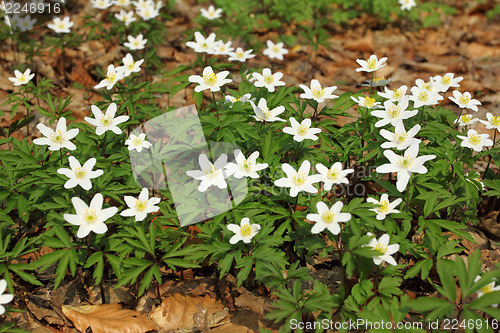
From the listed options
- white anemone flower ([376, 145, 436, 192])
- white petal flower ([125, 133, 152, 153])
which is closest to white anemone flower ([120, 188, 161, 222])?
white petal flower ([125, 133, 152, 153])

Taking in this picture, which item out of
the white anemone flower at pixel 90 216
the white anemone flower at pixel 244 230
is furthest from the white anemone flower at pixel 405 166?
the white anemone flower at pixel 90 216

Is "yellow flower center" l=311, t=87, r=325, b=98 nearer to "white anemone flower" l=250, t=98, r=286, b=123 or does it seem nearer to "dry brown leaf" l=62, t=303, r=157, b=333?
"white anemone flower" l=250, t=98, r=286, b=123

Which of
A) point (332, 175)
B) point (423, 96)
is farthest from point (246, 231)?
point (423, 96)

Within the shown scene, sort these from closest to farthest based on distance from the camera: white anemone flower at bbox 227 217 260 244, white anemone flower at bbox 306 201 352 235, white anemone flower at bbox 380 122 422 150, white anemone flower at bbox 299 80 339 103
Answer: white anemone flower at bbox 306 201 352 235
white anemone flower at bbox 227 217 260 244
white anemone flower at bbox 380 122 422 150
white anemone flower at bbox 299 80 339 103

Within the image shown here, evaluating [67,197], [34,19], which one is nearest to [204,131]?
[67,197]

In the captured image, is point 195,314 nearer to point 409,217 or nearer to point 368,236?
point 368,236

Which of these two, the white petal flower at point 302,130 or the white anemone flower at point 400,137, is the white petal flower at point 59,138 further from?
the white anemone flower at point 400,137
